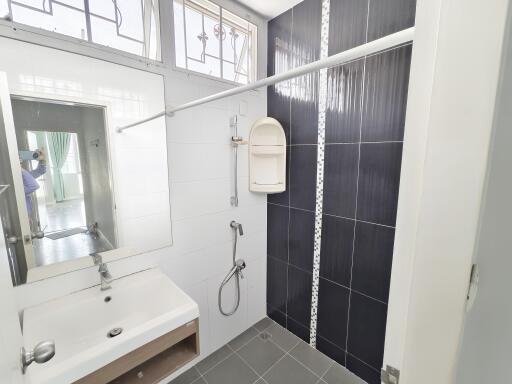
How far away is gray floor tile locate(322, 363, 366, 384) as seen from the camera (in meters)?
1.66

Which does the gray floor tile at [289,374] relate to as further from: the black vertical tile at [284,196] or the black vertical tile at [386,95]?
the black vertical tile at [386,95]

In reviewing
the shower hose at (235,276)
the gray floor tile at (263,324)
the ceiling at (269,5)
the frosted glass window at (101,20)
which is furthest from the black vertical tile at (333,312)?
the ceiling at (269,5)

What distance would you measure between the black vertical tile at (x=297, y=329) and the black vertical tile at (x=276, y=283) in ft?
0.36

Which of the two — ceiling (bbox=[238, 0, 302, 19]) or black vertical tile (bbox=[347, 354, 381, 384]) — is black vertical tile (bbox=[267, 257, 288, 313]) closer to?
black vertical tile (bbox=[347, 354, 381, 384])

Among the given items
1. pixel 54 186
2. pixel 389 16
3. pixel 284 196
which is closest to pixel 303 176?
pixel 284 196

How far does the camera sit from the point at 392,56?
1322 millimetres

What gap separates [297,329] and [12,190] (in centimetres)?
212

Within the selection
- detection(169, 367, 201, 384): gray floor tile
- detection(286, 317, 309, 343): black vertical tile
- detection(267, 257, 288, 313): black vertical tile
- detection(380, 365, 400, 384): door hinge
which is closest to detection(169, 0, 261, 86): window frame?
detection(380, 365, 400, 384): door hinge

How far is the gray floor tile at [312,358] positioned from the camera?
1767 millimetres

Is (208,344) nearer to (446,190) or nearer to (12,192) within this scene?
(12,192)

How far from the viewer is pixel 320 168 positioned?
68.6 inches

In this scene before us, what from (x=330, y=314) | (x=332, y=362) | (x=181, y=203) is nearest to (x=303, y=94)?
(x=181, y=203)

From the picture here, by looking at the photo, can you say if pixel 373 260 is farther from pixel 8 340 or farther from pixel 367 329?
pixel 8 340

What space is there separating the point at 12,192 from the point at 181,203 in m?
0.81
